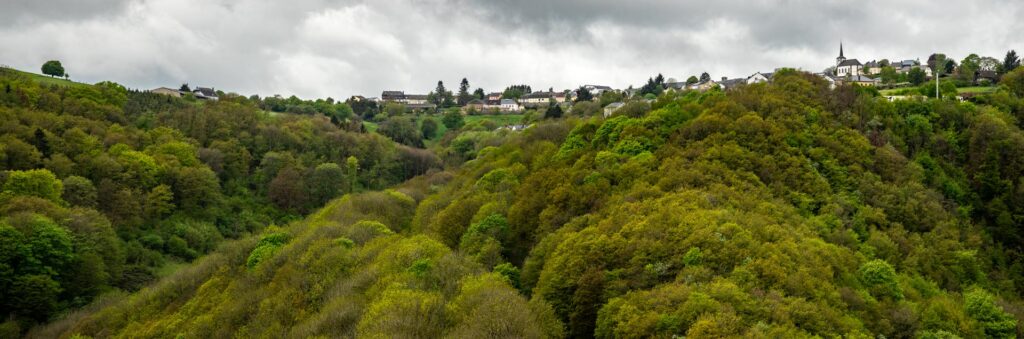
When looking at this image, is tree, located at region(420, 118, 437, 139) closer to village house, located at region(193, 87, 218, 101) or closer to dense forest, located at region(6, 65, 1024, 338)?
village house, located at region(193, 87, 218, 101)

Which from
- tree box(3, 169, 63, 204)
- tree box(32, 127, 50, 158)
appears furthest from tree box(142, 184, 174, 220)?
tree box(32, 127, 50, 158)

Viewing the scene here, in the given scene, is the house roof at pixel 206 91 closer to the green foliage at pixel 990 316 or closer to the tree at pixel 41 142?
the tree at pixel 41 142

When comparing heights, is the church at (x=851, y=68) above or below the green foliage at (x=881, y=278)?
above

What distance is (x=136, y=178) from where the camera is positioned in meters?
87.4

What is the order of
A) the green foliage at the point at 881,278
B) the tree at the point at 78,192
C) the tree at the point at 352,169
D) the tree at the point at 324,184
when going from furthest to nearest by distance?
the tree at the point at 352,169, the tree at the point at 324,184, the tree at the point at 78,192, the green foliage at the point at 881,278

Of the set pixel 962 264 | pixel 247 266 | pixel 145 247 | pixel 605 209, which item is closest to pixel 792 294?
pixel 605 209

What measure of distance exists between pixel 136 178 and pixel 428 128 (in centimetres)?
8948

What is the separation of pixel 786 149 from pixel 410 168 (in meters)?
90.0

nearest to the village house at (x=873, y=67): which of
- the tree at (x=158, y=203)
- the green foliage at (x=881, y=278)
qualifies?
the green foliage at (x=881, y=278)

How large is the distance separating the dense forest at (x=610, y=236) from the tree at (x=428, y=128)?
261 ft

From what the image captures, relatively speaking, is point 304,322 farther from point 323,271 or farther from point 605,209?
point 605,209

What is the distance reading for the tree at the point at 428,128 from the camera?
169 meters

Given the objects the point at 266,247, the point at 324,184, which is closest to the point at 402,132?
the point at 324,184

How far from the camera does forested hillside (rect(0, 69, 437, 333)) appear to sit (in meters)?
64.4
